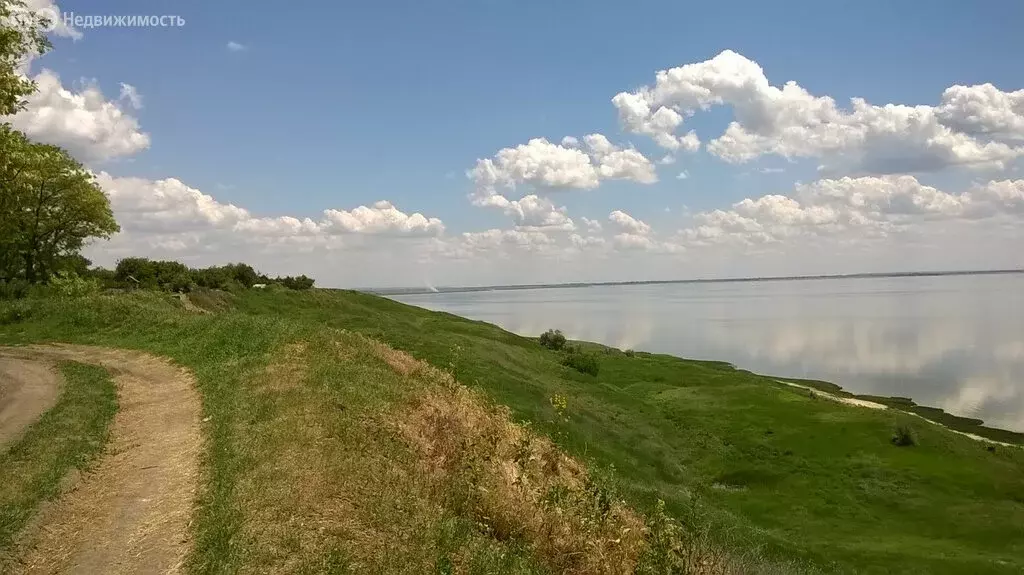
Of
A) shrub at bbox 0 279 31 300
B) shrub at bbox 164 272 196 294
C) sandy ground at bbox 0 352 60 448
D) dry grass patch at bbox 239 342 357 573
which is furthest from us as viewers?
shrub at bbox 164 272 196 294

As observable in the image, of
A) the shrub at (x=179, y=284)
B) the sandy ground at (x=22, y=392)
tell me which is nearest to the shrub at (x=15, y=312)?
the sandy ground at (x=22, y=392)

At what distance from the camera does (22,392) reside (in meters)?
21.4

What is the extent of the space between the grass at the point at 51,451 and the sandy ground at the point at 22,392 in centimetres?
38

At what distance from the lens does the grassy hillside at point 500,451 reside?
1195cm

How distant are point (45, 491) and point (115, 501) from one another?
132cm

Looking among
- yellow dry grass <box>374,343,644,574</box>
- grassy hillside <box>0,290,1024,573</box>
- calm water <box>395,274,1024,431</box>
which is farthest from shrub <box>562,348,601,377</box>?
yellow dry grass <box>374,343,644,574</box>

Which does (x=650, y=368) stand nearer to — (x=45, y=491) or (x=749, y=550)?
(x=749, y=550)

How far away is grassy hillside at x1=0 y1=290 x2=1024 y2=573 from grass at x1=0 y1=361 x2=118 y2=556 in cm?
275

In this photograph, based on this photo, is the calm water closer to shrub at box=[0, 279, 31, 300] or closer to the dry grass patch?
the dry grass patch

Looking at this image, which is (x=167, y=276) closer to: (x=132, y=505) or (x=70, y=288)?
(x=70, y=288)

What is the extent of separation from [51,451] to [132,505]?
→ 4250mm

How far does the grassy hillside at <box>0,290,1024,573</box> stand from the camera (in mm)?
11945

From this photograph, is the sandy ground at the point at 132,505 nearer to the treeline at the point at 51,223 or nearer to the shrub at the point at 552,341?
the treeline at the point at 51,223

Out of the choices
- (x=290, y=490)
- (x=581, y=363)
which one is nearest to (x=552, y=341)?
(x=581, y=363)
